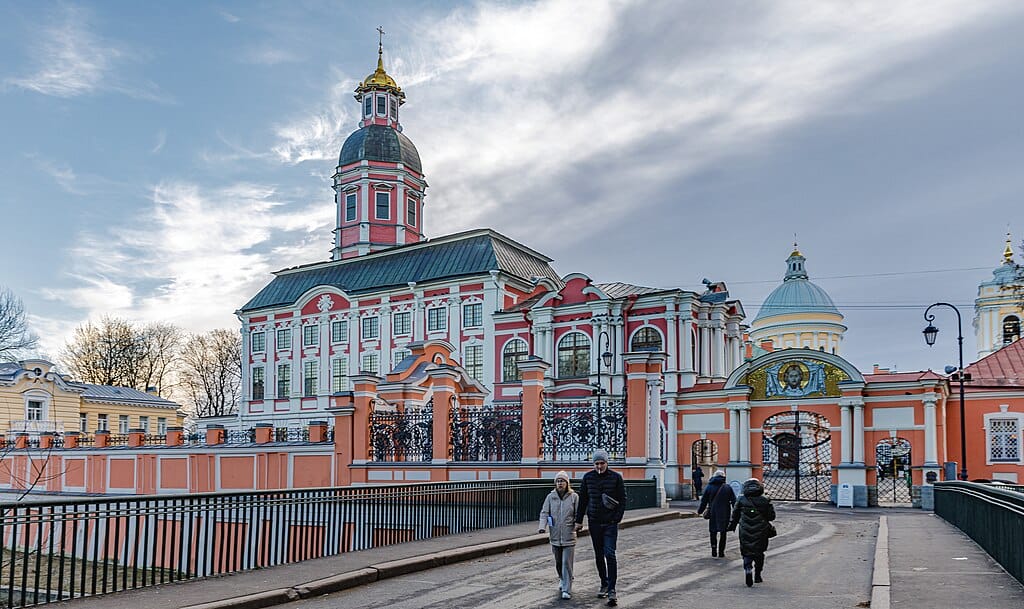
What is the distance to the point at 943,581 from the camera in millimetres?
11320

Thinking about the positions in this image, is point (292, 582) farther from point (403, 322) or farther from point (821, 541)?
point (403, 322)

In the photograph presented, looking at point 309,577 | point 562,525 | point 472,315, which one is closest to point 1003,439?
point 472,315

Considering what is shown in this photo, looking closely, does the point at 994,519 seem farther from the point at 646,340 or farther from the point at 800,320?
the point at 800,320

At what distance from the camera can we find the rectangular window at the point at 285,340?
5775cm

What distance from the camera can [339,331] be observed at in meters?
55.6

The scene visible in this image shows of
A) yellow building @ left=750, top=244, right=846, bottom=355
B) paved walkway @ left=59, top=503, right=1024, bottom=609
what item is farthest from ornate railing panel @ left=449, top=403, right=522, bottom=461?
yellow building @ left=750, top=244, right=846, bottom=355

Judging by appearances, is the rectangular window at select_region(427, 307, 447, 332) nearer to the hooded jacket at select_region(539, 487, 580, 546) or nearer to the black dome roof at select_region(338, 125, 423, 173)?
the black dome roof at select_region(338, 125, 423, 173)

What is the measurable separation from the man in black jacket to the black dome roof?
176ft

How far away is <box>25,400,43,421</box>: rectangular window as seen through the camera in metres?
51.5

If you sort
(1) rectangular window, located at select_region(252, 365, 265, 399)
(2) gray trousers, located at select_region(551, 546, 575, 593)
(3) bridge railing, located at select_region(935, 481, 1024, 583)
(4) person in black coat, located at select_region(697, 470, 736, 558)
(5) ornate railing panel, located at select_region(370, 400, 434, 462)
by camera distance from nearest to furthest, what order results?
(2) gray trousers, located at select_region(551, 546, 575, 593) < (3) bridge railing, located at select_region(935, 481, 1024, 583) < (4) person in black coat, located at select_region(697, 470, 736, 558) < (5) ornate railing panel, located at select_region(370, 400, 434, 462) < (1) rectangular window, located at select_region(252, 365, 265, 399)

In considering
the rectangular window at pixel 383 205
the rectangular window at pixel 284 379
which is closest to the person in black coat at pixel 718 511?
the rectangular window at pixel 284 379

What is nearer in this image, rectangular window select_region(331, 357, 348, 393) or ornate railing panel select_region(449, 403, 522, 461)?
ornate railing panel select_region(449, 403, 522, 461)

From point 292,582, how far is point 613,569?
386cm

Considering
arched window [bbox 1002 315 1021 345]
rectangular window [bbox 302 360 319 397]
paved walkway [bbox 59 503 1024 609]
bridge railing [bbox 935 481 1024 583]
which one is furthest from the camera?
arched window [bbox 1002 315 1021 345]
